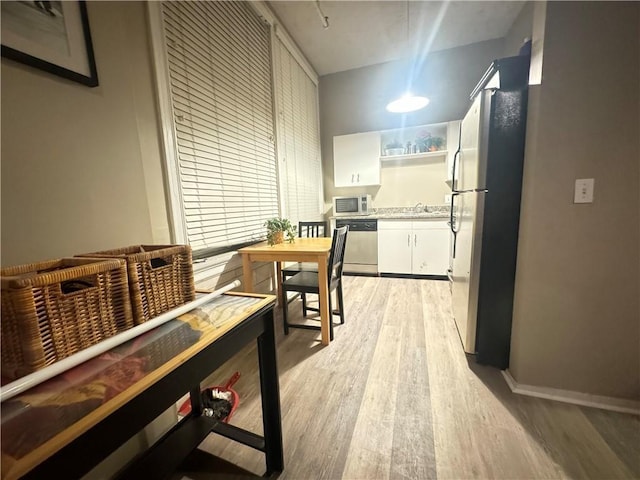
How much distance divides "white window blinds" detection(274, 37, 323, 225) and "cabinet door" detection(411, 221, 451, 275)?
158 centimetres


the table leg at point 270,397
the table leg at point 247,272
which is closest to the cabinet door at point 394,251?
the table leg at point 247,272

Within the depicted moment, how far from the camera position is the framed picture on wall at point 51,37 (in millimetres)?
814

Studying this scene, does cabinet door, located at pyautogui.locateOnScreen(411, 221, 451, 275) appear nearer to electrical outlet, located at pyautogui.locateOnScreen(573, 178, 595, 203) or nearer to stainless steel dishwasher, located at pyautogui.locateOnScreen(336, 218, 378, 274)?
stainless steel dishwasher, located at pyautogui.locateOnScreen(336, 218, 378, 274)

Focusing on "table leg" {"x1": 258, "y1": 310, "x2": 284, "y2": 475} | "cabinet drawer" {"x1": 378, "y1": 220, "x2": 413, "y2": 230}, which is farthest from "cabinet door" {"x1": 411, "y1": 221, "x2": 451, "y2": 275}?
"table leg" {"x1": 258, "y1": 310, "x2": 284, "y2": 475}

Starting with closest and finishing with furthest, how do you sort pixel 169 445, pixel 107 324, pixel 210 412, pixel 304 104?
pixel 107 324, pixel 169 445, pixel 210 412, pixel 304 104

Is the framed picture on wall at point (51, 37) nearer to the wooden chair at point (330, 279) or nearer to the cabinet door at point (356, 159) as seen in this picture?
the wooden chair at point (330, 279)

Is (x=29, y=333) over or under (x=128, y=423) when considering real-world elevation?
over

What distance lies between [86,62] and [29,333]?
997 millimetres

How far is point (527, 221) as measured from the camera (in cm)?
142

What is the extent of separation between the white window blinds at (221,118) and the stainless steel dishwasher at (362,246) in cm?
151

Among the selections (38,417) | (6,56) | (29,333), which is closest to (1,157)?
(6,56)

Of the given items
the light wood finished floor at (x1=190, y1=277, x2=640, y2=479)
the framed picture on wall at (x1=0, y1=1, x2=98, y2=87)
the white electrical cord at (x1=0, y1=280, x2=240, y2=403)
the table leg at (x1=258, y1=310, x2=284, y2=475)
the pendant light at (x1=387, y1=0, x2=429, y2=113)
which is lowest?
the light wood finished floor at (x1=190, y1=277, x2=640, y2=479)

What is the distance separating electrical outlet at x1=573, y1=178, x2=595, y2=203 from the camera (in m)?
1.28

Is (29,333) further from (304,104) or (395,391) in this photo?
(304,104)
